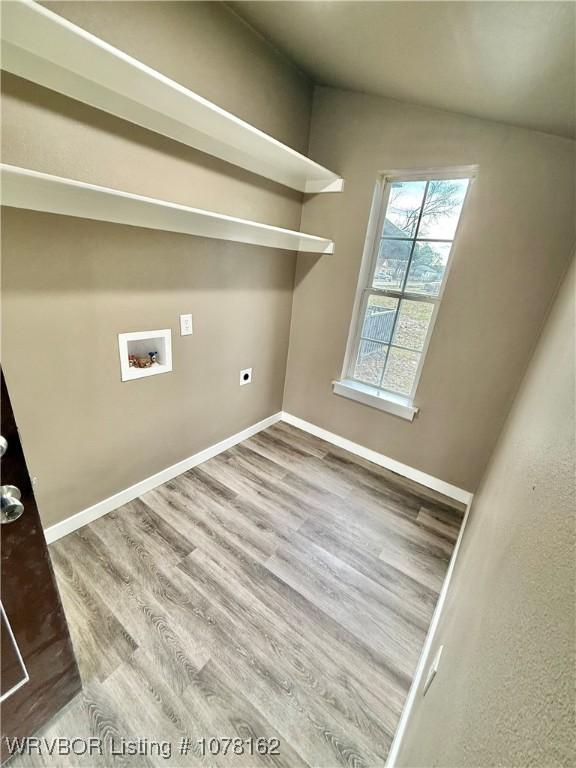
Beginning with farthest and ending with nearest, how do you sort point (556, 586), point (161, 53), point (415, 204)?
point (415, 204)
point (161, 53)
point (556, 586)

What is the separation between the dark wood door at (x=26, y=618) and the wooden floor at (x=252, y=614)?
15 cm

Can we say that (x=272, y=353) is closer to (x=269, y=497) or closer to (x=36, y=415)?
(x=269, y=497)

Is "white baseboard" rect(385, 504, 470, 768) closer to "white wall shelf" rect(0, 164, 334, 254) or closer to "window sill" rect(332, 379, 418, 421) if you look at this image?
"window sill" rect(332, 379, 418, 421)

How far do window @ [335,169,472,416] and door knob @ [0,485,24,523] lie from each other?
2215mm

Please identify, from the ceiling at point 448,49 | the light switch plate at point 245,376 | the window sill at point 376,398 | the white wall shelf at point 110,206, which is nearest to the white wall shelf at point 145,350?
the white wall shelf at point 110,206

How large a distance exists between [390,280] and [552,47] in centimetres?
136

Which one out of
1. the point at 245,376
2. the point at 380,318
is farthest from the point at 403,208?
the point at 245,376

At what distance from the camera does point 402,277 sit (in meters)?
2.25

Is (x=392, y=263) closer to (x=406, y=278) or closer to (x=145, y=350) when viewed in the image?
(x=406, y=278)

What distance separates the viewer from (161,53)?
1.41m

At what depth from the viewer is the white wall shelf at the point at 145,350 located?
1.70 metres

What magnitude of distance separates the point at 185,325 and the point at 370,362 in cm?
148

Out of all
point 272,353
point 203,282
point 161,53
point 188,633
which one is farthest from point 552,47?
point 188,633

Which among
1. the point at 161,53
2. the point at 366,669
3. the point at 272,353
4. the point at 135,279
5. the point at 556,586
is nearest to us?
the point at 556,586
